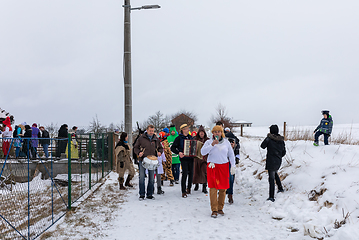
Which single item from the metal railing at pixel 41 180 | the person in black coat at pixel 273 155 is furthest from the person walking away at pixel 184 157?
the metal railing at pixel 41 180

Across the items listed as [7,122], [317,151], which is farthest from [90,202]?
[7,122]

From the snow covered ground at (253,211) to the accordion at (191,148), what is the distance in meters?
1.10

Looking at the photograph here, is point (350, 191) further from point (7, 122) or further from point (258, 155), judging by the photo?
point (7, 122)

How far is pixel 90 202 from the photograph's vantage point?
6.63 metres

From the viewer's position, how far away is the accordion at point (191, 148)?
740 centimetres

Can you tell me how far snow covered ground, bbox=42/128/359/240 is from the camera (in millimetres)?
4605

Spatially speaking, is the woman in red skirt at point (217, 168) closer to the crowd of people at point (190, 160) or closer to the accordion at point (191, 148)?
the crowd of people at point (190, 160)

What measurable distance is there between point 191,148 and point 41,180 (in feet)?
11.6

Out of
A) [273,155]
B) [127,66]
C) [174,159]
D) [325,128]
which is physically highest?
[127,66]

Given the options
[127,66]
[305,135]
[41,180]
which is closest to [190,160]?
[41,180]

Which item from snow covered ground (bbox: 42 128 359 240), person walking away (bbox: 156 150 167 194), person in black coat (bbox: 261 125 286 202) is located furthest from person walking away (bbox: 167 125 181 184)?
person in black coat (bbox: 261 125 286 202)

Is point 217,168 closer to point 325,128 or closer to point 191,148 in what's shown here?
point 191,148

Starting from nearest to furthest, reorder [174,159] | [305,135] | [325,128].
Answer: [325,128]
[174,159]
[305,135]

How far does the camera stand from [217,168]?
5.66 m
